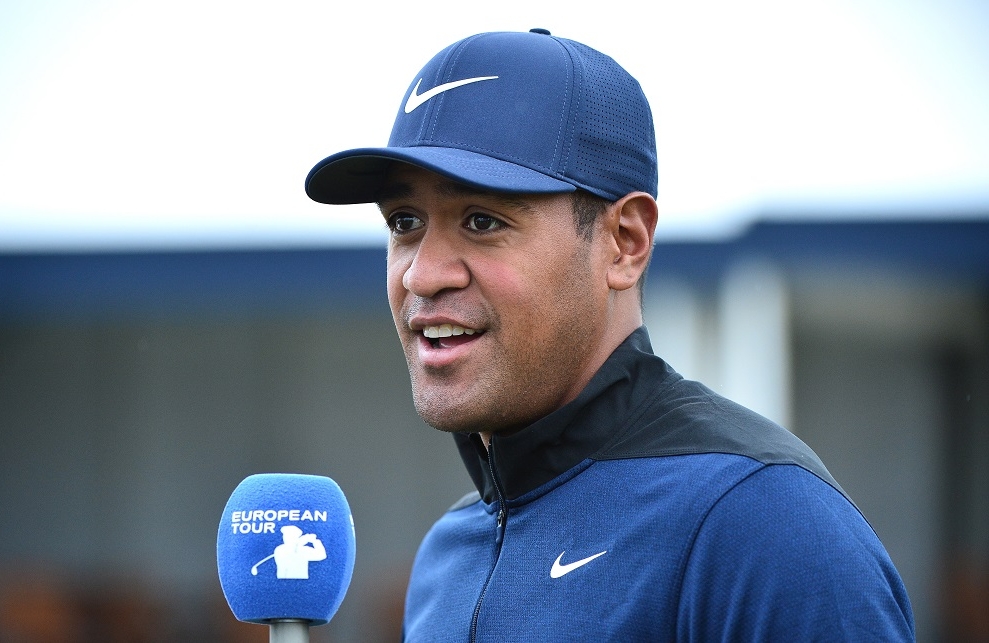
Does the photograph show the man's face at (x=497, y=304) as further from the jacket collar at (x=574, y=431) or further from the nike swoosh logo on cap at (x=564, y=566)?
the nike swoosh logo on cap at (x=564, y=566)

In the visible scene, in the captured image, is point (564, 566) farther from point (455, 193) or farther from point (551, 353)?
point (455, 193)

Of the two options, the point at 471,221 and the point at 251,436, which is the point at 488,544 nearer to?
the point at 471,221

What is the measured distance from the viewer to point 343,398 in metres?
9.19

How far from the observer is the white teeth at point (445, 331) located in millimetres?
1865

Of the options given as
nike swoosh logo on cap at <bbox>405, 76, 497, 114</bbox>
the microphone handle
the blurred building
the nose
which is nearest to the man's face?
the nose

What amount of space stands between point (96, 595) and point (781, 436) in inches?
312

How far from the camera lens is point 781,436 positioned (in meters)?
1.73

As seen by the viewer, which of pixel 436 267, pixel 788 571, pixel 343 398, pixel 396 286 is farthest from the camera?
pixel 343 398

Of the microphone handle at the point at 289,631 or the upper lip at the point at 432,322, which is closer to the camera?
the microphone handle at the point at 289,631

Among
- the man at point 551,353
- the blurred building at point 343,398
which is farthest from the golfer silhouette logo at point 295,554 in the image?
the blurred building at point 343,398

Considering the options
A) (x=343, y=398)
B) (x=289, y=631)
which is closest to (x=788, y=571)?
(x=289, y=631)

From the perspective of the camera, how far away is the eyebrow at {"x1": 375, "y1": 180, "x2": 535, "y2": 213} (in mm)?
1825

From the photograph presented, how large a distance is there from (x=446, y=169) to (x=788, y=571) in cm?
77

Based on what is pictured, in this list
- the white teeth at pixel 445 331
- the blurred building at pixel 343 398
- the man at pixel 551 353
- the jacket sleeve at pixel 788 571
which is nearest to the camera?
the jacket sleeve at pixel 788 571
